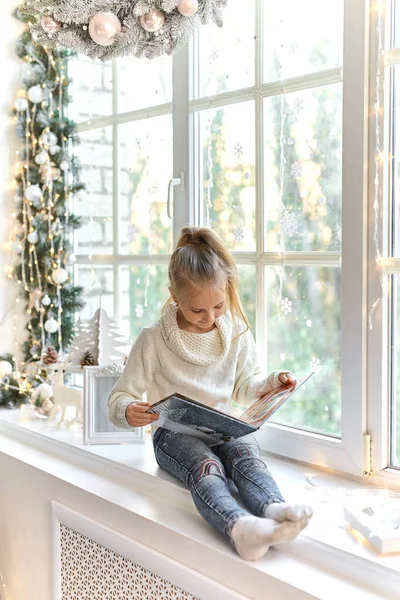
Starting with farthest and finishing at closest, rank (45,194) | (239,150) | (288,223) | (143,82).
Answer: (45,194), (143,82), (239,150), (288,223)

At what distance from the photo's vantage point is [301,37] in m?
1.97

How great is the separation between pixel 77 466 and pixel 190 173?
92 cm

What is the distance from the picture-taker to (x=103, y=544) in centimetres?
197

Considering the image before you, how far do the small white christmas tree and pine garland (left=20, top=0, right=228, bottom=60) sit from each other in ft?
2.69

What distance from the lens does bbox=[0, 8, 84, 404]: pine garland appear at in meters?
2.81

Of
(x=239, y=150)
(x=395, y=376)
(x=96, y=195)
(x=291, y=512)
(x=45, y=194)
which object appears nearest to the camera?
(x=291, y=512)

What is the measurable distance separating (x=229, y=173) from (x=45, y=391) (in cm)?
102

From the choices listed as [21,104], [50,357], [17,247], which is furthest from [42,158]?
[50,357]

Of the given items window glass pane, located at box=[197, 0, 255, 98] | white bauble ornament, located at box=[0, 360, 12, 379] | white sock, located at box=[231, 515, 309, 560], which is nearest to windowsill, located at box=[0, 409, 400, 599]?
white sock, located at box=[231, 515, 309, 560]

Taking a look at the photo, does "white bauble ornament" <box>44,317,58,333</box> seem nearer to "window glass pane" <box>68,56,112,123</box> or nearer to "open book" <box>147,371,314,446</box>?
"window glass pane" <box>68,56,112,123</box>

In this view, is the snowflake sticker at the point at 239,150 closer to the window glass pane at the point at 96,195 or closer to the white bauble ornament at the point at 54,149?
the window glass pane at the point at 96,195

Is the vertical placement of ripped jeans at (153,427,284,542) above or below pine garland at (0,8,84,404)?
below

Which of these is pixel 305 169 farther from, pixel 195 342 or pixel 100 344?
pixel 100 344

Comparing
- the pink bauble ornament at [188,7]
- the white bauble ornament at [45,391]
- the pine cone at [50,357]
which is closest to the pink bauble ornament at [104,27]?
the pink bauble ornament at [188,7]
